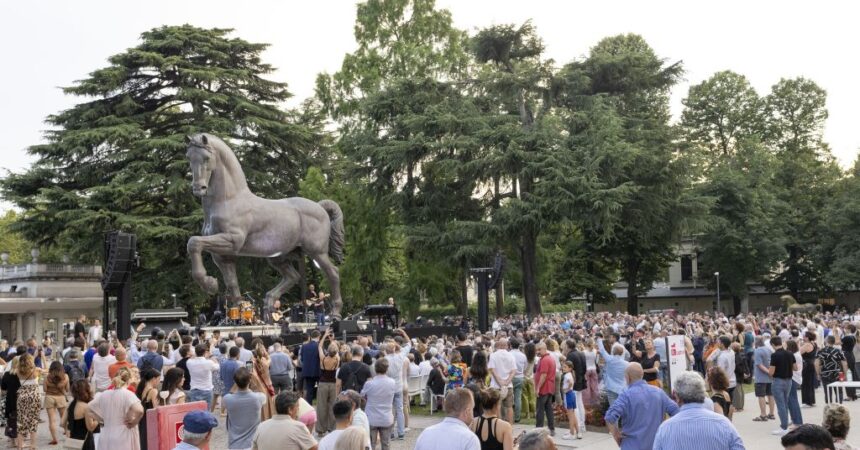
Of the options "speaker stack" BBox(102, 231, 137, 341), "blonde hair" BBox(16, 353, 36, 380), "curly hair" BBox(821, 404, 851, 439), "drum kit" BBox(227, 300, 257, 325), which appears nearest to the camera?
"curly hair" BBox(821, 404, 851, 439)

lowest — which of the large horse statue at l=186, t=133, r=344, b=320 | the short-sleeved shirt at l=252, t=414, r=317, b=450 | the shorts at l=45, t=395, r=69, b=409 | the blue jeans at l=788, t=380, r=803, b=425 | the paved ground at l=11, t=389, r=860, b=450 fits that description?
the paved ground at l=11, t=389, r=860, b=450

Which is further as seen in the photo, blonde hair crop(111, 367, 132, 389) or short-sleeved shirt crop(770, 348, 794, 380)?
short-sleeved shirt crop(770, 348, 794, 380)

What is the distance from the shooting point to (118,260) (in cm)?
1827

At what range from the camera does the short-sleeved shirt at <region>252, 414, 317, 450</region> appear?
6234 millimetres

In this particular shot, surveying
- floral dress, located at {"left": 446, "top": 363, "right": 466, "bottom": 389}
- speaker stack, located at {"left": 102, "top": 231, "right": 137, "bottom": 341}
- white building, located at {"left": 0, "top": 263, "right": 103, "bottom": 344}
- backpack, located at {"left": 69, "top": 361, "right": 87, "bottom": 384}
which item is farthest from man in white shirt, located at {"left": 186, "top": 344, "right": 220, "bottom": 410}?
white building, located at {"left": 0, "top": 263, "right": 103, "bottom": 344}

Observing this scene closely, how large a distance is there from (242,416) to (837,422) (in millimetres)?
5334

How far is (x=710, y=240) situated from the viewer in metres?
52.6

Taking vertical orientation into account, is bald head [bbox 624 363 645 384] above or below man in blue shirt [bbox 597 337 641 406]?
above

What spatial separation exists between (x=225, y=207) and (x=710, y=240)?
3933 cm

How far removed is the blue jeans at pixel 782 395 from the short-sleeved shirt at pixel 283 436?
29.4 ft

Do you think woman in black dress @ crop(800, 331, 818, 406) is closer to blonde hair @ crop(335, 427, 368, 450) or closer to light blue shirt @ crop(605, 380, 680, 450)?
light blue shirt @ crop(605, 380, 680, 450)

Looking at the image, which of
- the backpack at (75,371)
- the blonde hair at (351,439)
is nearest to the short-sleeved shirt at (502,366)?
the backpack at (75,371)

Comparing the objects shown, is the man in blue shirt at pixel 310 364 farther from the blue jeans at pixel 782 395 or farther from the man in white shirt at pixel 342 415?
the man in white shirt at pixel 342 415

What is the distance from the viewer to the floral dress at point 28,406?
12.2 m
